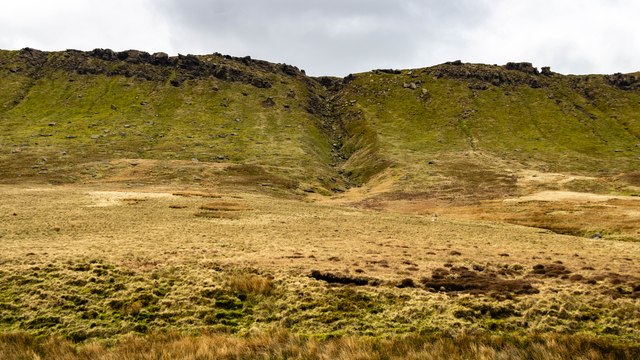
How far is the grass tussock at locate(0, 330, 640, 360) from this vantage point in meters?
14.3

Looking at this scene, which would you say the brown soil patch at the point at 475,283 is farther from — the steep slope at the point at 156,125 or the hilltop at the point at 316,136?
the steep slope at the point at 156,125

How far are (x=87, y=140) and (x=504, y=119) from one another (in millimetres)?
143640

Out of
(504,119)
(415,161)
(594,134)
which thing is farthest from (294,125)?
(594,134)

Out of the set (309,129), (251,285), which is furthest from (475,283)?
(309,129)

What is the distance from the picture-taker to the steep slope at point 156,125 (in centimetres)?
10231

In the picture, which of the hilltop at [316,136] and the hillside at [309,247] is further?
the hilltop at [316,136]

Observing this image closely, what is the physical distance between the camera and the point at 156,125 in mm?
148250

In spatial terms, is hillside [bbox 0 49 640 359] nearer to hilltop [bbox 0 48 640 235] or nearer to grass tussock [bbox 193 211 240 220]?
grass tussock [bbox 193 211 240 220]

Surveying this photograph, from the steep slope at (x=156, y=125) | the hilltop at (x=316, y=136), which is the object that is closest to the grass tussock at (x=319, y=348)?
the hilltop at (x=316, y=136)

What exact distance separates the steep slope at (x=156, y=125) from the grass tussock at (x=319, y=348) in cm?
7821

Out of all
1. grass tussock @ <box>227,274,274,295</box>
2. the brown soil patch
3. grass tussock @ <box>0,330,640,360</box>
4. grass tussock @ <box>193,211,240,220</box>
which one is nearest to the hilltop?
grass tussock @ <box>193,211,240,220</box>

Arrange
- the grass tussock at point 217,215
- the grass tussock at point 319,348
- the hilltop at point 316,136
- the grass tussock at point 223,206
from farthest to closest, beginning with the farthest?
the hilltop at point 316,136 → the grass tussock at point 223,206 → the grass tussock at point 217,215 → the grass tussock at point 319,348

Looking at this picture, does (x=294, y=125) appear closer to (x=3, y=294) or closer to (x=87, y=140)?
(x=87, y=140)

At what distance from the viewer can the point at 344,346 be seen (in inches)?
587
